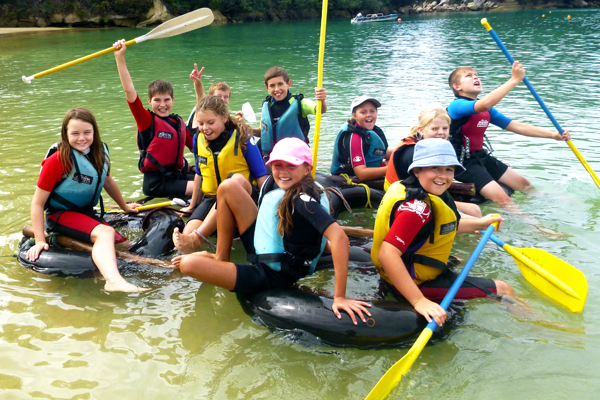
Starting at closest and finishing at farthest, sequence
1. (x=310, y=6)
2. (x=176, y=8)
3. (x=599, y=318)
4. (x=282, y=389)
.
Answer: (x=282, y=389)
(x=599, y=318)
(x=176, y=8)
(x=310, y=6)

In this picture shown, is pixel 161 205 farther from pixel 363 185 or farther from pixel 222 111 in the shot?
pixel 363 185

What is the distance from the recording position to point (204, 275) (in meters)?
2.92

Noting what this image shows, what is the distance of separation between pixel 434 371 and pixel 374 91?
9.57 metres

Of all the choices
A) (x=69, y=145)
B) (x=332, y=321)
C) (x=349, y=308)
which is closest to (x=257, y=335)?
(x=332, y=321)

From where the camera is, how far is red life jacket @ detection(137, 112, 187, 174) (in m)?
4.97

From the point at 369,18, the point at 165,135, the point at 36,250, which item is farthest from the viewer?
the point at 369,18

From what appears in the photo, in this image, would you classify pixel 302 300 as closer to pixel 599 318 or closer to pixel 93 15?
pixel 599 318

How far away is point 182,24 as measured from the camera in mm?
4887

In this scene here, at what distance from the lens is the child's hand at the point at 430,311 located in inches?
108

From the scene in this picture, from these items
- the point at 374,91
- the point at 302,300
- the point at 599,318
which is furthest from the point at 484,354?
the point at 374,91

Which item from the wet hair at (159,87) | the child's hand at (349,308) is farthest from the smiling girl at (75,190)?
the child's hand at (349,308)

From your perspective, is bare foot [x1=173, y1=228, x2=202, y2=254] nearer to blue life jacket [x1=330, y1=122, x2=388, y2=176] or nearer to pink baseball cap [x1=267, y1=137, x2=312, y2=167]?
pink baseball cap [x1=267, y1=137, x2=312, y2=167]

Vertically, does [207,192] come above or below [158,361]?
above

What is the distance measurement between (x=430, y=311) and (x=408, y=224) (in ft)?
1.69
